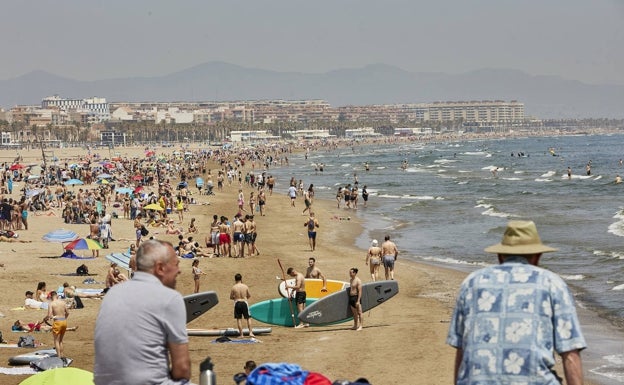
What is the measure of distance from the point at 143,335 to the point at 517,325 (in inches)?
67.3

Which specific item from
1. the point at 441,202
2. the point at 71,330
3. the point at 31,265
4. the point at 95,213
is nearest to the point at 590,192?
the point at 441,202

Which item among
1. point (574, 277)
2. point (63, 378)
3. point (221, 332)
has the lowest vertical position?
point (574, 277)

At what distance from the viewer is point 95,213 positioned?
3469cm

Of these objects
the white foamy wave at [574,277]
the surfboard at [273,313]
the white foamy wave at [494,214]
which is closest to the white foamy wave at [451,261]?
the white foamy wave at [574,277]

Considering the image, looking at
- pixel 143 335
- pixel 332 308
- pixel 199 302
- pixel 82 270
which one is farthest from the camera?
pixel 82 270

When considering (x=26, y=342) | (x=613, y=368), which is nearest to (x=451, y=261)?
(x=613, y=368)

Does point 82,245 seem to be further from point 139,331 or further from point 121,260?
point 139,331

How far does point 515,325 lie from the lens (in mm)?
4184

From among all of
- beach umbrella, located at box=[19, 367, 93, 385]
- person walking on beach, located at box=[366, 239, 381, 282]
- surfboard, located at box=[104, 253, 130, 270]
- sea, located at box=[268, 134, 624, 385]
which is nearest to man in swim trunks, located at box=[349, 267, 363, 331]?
sea, located at box=[268, 134, 624, 385]

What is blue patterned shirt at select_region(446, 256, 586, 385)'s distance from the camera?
4.13 meters

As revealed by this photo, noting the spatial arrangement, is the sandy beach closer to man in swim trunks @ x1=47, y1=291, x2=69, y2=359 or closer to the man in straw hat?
man in swim trunks @ x1=47, y1=291, x2=69, y2=359

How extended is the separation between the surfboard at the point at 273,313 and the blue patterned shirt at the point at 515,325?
13.2 m

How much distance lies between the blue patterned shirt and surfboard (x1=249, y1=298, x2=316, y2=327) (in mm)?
13172

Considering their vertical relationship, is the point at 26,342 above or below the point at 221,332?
above
